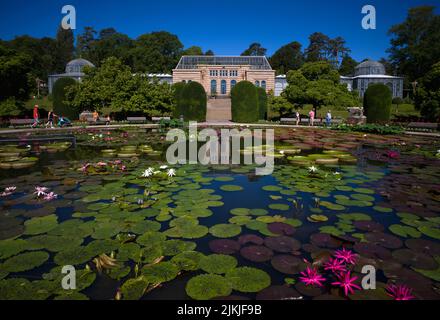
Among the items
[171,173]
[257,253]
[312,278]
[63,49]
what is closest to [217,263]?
[257,253]

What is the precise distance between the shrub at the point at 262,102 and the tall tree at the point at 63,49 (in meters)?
68.7

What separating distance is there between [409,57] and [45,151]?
66.8 m

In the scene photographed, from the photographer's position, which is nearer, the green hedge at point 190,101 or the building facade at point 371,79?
the green hedge at point 190,101

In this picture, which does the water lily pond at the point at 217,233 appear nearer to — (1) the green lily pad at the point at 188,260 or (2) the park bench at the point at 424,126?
(1) the green lily pad at the point at 188,260

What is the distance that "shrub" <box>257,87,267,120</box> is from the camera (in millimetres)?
29859

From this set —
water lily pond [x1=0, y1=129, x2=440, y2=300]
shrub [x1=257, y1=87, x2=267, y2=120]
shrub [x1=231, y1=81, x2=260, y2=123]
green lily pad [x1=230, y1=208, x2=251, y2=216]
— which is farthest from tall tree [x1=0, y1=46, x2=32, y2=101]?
green lily pad [x1=230, y1=208, x2=251, y2=216]

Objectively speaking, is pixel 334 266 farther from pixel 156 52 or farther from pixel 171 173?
pixel 156 52

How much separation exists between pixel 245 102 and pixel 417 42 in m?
50.7

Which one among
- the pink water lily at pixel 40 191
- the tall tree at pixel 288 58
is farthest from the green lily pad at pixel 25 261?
the tall tree at pixel 288 58

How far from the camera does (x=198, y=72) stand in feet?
197

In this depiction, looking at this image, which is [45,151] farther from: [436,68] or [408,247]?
[436,68]

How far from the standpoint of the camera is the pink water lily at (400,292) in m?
3.14

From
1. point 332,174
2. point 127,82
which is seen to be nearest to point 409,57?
point 127,82

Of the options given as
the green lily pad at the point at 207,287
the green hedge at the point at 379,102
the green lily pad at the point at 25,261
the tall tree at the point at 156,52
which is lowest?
the green lily pad at the point at 207,287
